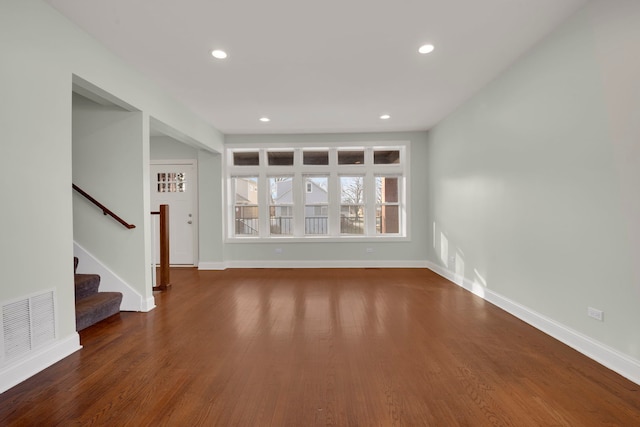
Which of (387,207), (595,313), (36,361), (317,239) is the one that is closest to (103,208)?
(36,361)

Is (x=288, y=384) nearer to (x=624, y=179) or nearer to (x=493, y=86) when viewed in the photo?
(x=624, y=179)

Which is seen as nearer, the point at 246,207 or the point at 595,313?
the point at 595,313

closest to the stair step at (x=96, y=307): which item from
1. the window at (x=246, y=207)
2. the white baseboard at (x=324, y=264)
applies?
the white baseboard at (x=324, y=264)

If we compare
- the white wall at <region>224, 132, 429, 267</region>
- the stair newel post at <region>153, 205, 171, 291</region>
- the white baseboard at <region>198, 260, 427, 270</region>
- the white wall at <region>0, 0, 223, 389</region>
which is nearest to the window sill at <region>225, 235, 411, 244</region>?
the white wall at <region>224, 132, 429, 267</region>

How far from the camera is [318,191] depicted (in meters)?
6.27

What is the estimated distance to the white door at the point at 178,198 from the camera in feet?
20.1

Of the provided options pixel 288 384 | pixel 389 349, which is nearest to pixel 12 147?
pixel 288 384

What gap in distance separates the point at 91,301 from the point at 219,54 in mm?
2871

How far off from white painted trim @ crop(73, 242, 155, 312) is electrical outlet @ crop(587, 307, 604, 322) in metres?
4.32

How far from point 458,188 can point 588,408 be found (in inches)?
130

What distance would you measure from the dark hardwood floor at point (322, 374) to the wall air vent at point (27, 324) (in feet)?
0.75

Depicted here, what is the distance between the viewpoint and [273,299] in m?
3.91

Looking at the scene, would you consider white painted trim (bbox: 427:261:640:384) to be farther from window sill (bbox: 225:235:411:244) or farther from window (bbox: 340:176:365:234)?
window (bbox: 340:176:365:234)

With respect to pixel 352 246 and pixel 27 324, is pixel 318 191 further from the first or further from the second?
pixel 27 324
